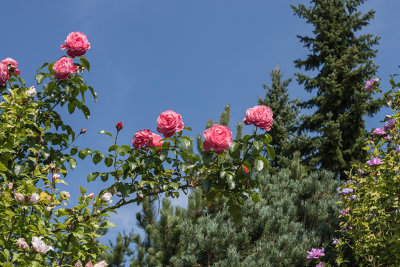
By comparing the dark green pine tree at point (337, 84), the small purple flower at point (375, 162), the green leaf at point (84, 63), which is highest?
the dark green pine tree at point (337, 84)

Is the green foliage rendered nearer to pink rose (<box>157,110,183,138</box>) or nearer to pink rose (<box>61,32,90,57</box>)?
pink rose (<box>157,110,183,138</box>)

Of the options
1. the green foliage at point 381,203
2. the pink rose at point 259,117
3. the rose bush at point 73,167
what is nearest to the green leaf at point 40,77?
the rose bush at point 73,167

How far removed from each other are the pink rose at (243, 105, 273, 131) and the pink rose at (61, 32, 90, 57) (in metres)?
1.56

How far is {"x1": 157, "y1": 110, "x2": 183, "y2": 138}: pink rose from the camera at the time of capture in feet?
10.1

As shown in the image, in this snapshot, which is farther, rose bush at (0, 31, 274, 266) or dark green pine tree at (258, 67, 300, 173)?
dark green pine tree at (258, 67, 300, 173)

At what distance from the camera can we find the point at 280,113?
17.0 metres

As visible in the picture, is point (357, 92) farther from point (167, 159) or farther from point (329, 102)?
point (167, 159)

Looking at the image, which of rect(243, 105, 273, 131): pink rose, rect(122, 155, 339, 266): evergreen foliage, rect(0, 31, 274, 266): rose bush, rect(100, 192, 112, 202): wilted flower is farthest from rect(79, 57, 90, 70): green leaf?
rect(122, 155, 339, 266): evergreen foliage

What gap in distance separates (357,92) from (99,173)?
11107 millimetres

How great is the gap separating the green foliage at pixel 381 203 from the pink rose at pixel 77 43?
3.41 metres

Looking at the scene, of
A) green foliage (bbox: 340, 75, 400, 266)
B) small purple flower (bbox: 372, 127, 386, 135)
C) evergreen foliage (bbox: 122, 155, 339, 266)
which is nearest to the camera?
green foliage (bbox: 340, 75, 400, 266)

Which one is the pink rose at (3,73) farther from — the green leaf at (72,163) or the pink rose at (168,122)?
the pink rose at (168,122)

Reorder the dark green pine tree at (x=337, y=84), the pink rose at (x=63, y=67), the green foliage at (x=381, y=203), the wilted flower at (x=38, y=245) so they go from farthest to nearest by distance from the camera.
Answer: the dark green pine tree at (x=337, y=84) → the green foliage at (x=381, y=203) → the pink rose at (x=63, y=67) → the wilted flower at (x=38, y=245)

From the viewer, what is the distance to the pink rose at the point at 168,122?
309 centimetres
